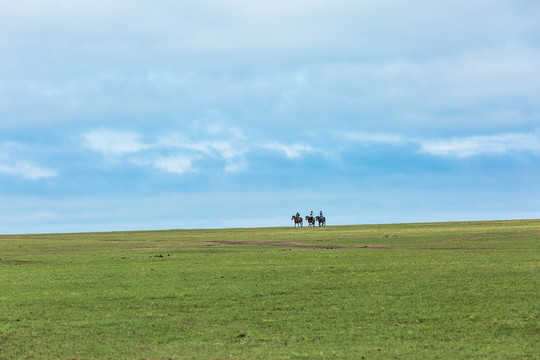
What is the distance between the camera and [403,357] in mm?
10398

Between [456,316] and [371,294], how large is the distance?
3546 millimetres

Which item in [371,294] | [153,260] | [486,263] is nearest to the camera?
[371,294]

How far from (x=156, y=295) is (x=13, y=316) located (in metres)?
4.17

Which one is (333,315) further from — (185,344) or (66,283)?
(66,283)

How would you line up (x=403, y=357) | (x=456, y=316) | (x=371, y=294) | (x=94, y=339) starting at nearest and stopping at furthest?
(x=403, y=357), (x=94, y=339), (x=456, y=316), (x=371, y=294)

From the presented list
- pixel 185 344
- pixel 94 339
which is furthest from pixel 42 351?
pixel 185 344

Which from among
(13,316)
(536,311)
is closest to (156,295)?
(13,316)

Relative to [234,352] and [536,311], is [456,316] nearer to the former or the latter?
[536,311]

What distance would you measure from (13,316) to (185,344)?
5630 mm

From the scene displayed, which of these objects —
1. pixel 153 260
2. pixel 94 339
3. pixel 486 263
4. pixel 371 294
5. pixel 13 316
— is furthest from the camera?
pixel 153 260

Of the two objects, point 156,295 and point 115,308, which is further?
point 156,295

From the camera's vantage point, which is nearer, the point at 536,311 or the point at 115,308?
the point at 536,311

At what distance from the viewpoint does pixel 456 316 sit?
13.7m

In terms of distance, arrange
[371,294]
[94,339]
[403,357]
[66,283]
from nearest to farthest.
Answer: [403,357] → [94,339] → [371,294] → [66,283]
